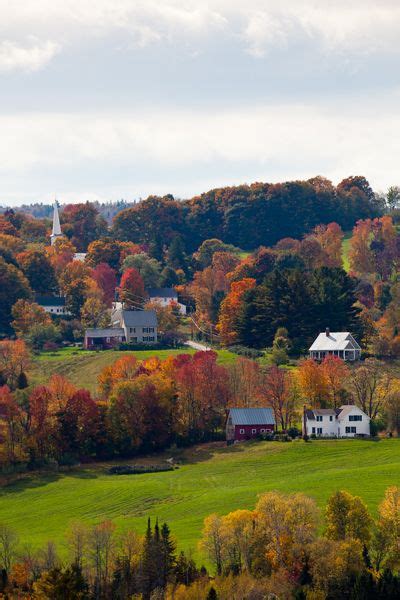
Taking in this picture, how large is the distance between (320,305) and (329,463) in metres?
38.9

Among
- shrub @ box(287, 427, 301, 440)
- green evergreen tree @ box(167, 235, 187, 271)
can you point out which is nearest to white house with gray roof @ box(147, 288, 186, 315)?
green evergreen tree @ box(167, 235, 187, 271)

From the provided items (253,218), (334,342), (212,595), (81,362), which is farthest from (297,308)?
(253,218)

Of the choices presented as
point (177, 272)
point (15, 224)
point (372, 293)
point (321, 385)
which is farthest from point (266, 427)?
point (15, 224)

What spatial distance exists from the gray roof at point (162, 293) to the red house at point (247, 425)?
57041 millimetres

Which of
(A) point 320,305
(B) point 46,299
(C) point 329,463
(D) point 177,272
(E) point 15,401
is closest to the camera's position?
(C) point 329,463

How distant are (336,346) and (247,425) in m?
22.9

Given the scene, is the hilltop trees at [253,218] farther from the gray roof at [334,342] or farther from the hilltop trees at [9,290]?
the gray roof at [334,342]

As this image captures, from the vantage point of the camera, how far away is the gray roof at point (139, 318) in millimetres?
135750

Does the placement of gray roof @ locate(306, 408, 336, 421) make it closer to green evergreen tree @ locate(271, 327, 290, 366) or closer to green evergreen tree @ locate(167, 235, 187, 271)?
green evergreen tree @ locate(271, 327, 290, 366)

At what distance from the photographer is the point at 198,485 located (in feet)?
287

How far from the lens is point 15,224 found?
194m

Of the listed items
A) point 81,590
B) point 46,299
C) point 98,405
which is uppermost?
point 46,299

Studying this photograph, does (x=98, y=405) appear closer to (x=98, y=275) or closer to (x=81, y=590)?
(x=81, y=590)

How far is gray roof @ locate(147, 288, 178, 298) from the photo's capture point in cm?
15650
